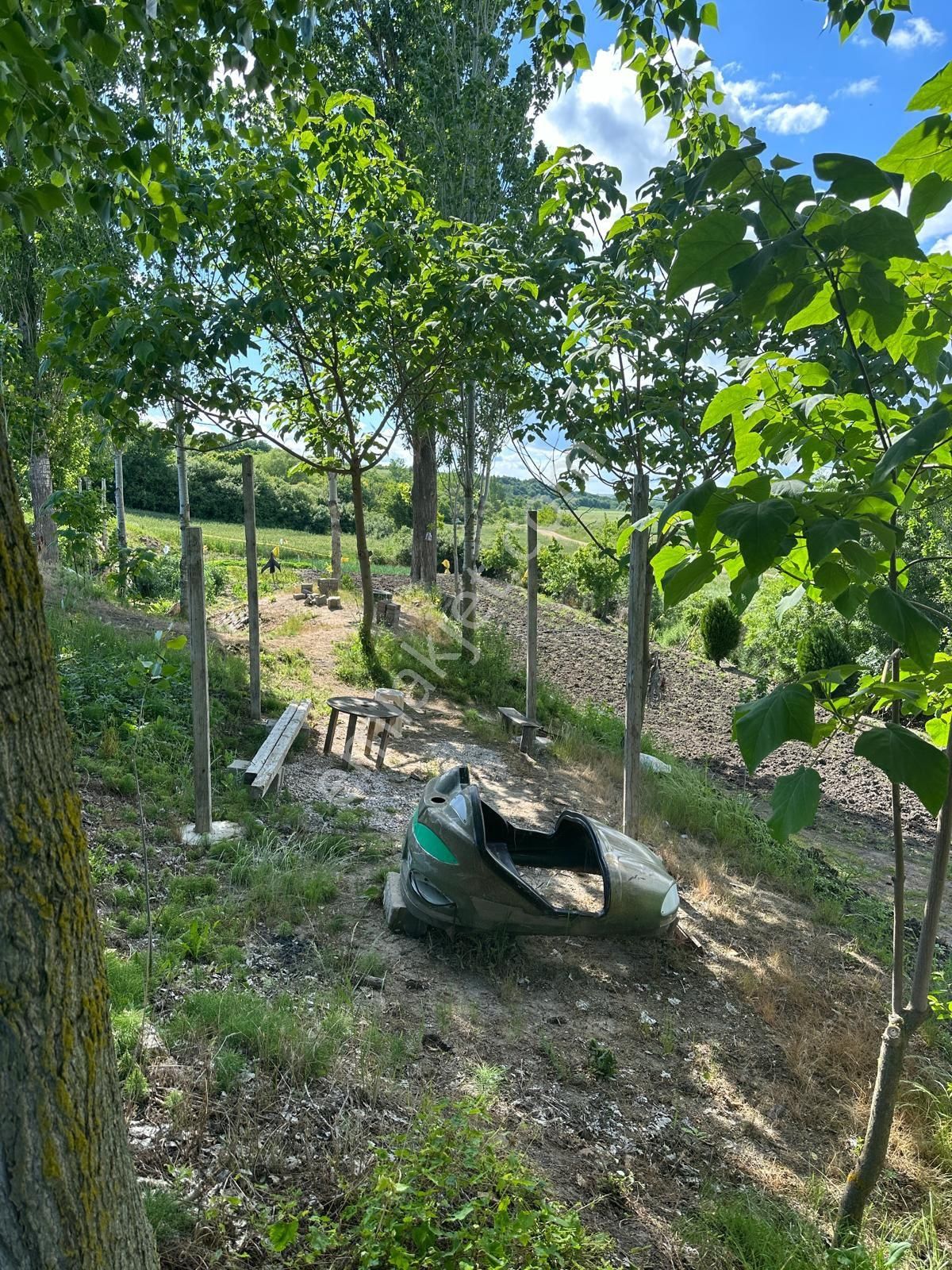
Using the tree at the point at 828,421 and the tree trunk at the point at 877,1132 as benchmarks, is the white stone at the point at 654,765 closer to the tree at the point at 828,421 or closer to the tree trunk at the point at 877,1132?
the tree trunk at the point at 877,1132

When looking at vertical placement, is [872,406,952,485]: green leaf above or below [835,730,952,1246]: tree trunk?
above

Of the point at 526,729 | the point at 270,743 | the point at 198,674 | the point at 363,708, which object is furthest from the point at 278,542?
the point at 198,674

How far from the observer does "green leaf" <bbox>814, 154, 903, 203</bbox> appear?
1.20 metres

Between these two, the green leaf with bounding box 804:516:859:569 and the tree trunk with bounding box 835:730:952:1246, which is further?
the tree trunk with bounding box 835:730:952:1246

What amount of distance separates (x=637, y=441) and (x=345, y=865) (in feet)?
11.4

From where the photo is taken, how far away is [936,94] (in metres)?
1.38

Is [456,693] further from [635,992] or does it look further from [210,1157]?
[210,1157]

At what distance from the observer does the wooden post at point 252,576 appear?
23.9ft

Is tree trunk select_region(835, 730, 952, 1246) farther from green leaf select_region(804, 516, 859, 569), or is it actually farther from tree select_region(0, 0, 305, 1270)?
tree select_region(0, 0, 305, 1270)

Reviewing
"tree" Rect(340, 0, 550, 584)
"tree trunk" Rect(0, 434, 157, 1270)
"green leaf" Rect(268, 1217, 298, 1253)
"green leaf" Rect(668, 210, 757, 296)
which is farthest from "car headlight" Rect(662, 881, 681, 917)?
"tree" Rect(340, 0, 550, 584)

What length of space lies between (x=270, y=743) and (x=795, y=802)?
18.5 feet

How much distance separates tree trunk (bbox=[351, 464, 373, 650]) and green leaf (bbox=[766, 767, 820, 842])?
27.6 feet

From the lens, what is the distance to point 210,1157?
2400mm

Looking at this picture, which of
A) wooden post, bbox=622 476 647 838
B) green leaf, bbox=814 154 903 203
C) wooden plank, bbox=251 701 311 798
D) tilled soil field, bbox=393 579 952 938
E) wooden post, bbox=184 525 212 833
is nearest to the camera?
green leaf, bbox=814 154 903 203
